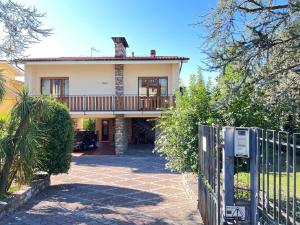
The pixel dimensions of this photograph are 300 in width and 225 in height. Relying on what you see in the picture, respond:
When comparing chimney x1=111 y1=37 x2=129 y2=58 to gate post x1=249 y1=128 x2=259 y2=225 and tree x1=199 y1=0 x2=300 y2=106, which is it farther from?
gate post x1=249 y1=128 x2=259 y2=225

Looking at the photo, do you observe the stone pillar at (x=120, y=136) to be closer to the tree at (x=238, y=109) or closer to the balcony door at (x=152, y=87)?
the balcony door at (x=152, y=87)

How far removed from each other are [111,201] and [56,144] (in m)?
2.61

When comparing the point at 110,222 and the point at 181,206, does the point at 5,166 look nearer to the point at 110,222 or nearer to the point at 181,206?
the point at 110,222

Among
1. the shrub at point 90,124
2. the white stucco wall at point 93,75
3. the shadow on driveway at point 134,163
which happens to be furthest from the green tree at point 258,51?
the shrub at point 90,124

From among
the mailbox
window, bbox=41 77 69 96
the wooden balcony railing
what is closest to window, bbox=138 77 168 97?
the wooden balcony railing

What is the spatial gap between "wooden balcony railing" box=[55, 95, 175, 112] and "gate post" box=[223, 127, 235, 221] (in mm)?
15093

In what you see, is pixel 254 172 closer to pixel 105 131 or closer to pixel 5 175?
pixel 5 175

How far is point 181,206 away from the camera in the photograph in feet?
24.1

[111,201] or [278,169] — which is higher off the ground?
[278,169]

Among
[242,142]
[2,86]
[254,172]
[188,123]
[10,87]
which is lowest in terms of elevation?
[254,172]

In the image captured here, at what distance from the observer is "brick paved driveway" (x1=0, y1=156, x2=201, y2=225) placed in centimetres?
641

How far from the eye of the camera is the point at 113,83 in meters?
20.4

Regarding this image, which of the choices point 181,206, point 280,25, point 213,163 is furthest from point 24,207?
point 280,25

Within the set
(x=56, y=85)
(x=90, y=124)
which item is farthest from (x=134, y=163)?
(x=90, y=124)
